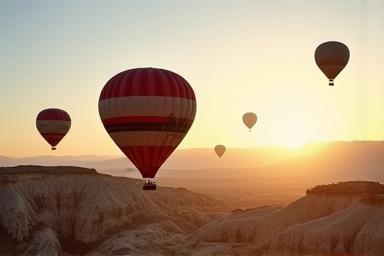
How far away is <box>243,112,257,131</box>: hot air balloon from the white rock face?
957 inches

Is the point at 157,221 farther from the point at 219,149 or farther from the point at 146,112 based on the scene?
the point at 219,149

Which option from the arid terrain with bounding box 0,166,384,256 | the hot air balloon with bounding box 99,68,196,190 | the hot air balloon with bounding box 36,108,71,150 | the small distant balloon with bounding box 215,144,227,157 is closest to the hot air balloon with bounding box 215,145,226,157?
the small distant balloon with bounding box 215,144,227,157

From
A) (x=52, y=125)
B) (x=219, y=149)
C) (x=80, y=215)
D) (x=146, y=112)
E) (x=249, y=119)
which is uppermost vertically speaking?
(x=249, y=119)

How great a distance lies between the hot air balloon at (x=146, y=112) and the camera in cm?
6494

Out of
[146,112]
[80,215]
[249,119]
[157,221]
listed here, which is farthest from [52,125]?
[146,112]

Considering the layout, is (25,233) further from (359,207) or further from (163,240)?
(359,207)

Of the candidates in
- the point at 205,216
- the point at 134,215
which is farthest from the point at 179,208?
the point at 134,215

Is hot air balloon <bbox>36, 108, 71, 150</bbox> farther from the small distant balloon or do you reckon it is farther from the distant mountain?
the small distant balloon

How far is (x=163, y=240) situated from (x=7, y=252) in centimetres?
2514

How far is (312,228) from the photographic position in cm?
7862

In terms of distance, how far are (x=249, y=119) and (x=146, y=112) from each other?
7538cm

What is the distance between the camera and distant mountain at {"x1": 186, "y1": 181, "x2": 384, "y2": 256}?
7444 cm

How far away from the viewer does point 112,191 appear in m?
118

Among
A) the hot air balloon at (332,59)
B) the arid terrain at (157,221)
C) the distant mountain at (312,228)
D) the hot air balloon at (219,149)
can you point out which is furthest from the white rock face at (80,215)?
the hot air balloon at (219,149)
